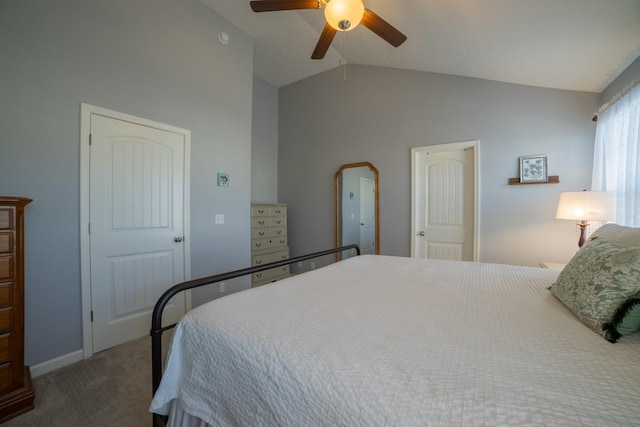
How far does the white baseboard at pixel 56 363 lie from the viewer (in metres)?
1.75

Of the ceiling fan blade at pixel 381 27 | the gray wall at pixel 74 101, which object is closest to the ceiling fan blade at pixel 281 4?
the ceiling fan blade at pixel 381 27

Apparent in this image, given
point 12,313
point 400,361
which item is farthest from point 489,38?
point 12,313

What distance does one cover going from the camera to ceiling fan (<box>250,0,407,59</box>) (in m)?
1.53

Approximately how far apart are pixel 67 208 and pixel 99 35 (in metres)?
1.43

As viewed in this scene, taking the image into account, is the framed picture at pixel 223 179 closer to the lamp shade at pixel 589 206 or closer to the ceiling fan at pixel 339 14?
the ceiling fan at pixel 339 14

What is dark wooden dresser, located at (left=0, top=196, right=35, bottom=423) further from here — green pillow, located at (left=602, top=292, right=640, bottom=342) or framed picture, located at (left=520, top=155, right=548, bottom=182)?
framed picture, located at (left=520, top=155, right=548, bottom=182)

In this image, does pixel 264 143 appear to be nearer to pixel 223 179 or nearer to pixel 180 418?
pixel 223 179

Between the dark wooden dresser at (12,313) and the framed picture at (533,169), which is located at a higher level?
the framed picture at (533,169)

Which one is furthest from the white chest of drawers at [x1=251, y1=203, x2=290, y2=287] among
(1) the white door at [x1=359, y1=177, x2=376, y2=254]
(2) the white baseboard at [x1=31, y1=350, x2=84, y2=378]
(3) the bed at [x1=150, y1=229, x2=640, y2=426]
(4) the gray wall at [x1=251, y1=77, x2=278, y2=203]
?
(3) the bed at [x1=150, y1=229, x2=640, y2=426]

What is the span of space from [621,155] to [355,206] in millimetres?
2638

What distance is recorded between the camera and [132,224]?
227cm

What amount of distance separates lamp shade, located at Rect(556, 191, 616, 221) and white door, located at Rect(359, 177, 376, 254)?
1.96m

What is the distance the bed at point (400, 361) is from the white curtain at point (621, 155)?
129 cm

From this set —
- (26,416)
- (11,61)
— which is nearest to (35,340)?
(26,416)
